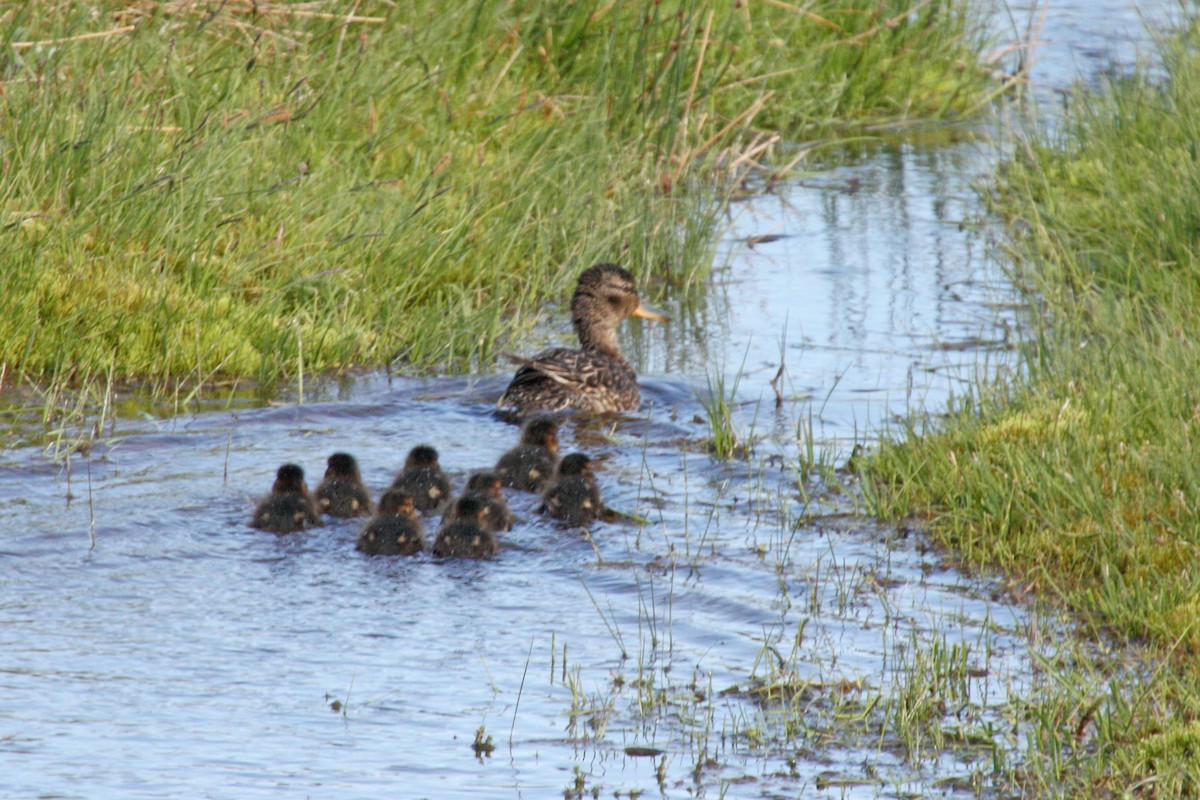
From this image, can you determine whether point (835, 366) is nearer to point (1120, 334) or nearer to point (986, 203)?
point (1120, 334)

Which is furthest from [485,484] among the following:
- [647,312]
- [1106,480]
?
[647,312]

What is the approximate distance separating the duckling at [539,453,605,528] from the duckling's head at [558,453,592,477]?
30 millimetres

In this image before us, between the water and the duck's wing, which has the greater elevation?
the duck's wing

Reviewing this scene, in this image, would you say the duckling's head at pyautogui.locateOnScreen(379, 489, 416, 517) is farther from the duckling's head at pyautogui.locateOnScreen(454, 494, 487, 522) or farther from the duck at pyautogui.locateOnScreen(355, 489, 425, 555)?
the duckling's head at pyautogui.locateOnScreen(454, 494, 487, 522)

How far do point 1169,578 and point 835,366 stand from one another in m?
3.94

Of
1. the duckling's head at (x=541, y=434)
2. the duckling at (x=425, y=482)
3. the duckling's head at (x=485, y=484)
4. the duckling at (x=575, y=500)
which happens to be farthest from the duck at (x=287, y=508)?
the duckling's head at (x=541, y=434)

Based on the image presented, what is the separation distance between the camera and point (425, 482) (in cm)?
771

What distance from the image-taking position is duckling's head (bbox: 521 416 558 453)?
8.48 metres

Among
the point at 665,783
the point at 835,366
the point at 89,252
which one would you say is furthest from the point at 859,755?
the point at 89,252

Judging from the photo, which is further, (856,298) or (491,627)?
(856,298)

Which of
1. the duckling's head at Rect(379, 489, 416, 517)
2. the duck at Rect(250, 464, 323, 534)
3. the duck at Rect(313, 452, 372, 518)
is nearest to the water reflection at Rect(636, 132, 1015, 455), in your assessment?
the duckling's head at Rect(379, 489, 416, 517)

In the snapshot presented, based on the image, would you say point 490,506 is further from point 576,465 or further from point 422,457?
point 422,457

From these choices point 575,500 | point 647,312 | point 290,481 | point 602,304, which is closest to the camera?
point 290,481

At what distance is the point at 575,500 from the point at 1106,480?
2.19 meters
